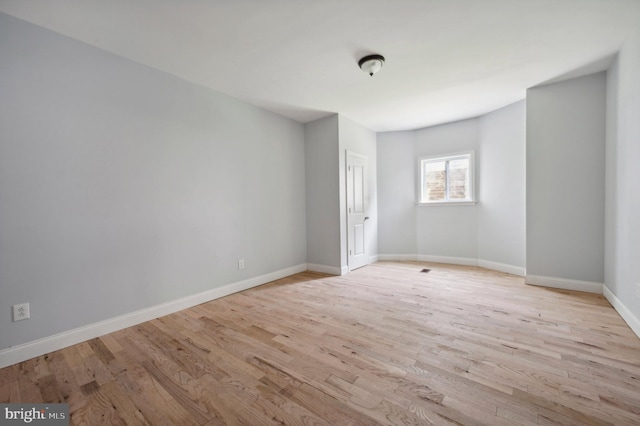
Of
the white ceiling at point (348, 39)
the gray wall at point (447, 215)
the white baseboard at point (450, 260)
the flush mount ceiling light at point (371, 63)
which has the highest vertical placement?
the white ceiling at point (348, 39)

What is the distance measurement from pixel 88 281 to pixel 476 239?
5.59 meters

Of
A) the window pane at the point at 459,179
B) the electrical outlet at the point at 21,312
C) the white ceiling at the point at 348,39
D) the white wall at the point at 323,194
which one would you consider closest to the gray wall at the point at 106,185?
the electrical outlet at the point at 21,312

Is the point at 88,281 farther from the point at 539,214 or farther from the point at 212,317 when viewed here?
the point at 539,214

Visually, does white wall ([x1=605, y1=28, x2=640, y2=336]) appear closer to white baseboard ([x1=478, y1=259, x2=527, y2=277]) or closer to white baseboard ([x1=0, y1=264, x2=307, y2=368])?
white baseboard ([x1=478, y1=259, x2=527, y2=277])

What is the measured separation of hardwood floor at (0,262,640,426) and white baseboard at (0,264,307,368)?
8cm

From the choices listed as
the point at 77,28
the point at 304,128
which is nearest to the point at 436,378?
the point at 77,28

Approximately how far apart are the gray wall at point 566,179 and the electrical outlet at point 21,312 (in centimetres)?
544

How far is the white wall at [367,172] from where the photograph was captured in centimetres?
442

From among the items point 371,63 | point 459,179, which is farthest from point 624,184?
point 371,63

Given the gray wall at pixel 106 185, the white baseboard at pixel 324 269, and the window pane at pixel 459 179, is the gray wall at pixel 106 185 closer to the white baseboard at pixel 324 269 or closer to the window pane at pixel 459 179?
the white baseboard at pixel 324 269

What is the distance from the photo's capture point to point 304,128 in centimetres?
478

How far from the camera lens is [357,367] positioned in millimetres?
1820

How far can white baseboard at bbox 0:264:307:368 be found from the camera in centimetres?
200

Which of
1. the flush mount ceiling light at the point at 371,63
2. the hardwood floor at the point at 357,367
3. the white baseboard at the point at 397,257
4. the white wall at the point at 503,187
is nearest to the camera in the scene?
the hardwood floor at the point at 357,367
